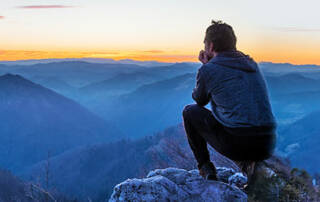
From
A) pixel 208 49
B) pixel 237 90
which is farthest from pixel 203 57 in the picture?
pixel 237 90

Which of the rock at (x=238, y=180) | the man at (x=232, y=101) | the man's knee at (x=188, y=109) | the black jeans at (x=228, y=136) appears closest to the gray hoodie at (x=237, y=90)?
the man at (x=232, y=101)

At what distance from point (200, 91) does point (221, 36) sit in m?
0.75

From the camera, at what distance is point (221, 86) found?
12.6ft

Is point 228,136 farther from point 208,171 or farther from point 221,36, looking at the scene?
point 221,36

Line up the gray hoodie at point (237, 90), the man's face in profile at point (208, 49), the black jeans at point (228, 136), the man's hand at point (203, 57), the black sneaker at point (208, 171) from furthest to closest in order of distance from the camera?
1. the black sneaker at point (208, 171)
2. the man's hand at point (203, 57)
3. the man's face in profile at point (208, 49)
4. the black jeans at point (228, 136)
5. the gray hoodie at point (237, 90)

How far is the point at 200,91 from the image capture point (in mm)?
4133

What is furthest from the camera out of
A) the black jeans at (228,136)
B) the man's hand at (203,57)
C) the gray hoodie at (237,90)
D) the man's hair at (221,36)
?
the man's hand at (203,57)

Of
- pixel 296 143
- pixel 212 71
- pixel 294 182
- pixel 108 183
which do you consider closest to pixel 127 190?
pixel 212 71

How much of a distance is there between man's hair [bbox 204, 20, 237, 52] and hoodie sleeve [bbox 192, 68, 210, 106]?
46 centimetres

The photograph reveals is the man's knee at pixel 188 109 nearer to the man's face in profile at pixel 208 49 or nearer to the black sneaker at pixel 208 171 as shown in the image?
the man's face in profile at pixel 208 49

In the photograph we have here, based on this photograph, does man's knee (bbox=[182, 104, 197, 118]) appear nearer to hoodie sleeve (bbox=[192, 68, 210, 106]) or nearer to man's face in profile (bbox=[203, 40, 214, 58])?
hoodie sleeve (bbox=[192, 68, 210, 106])

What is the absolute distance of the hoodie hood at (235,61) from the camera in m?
3.88

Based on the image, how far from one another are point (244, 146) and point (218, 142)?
0.37m

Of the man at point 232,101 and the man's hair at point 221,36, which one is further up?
the man's hair at point 221,36
